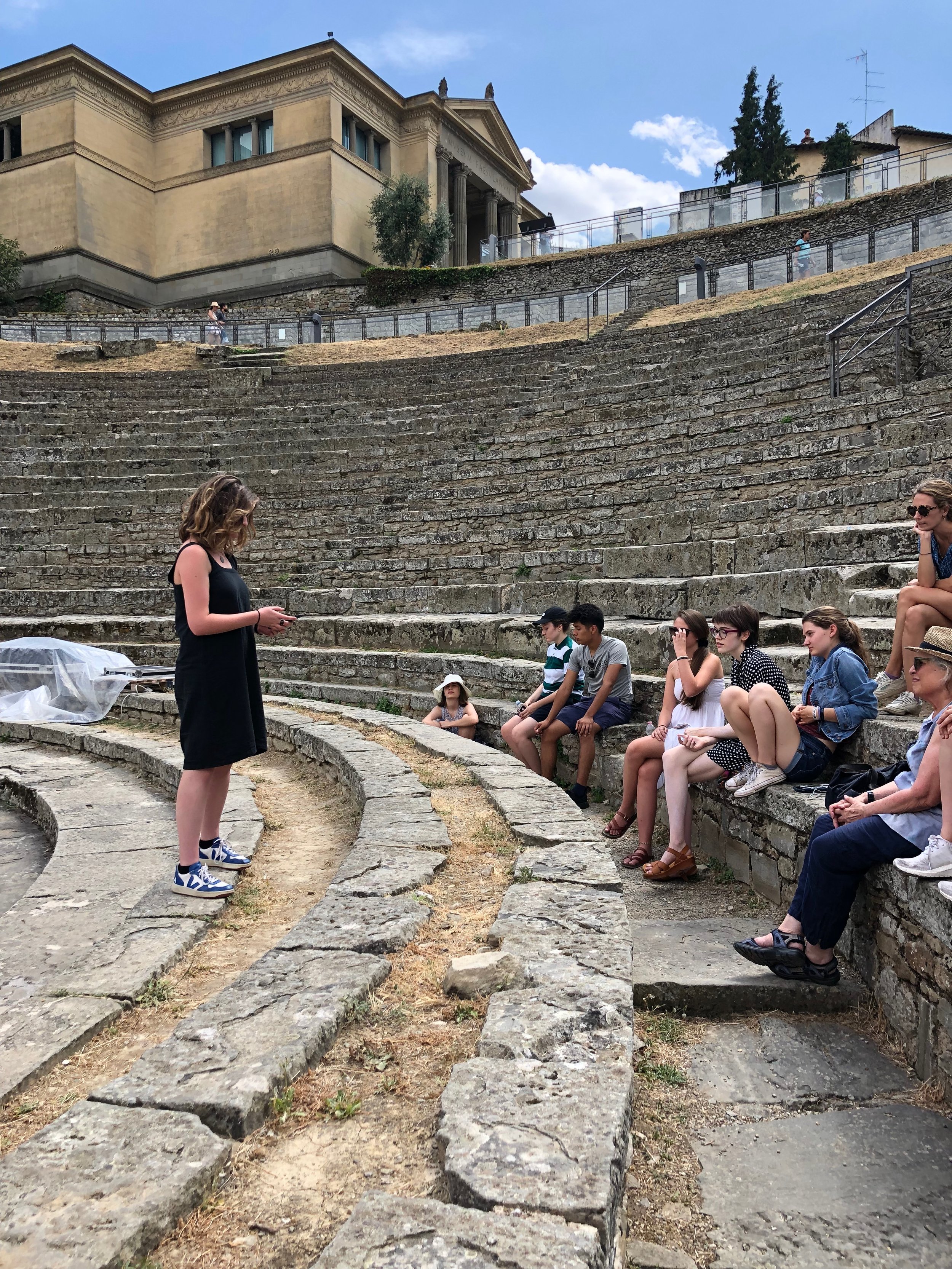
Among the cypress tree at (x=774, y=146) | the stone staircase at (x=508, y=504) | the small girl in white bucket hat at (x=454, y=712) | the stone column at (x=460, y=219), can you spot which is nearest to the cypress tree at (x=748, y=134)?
the cypress tree at (x=774, y=146)

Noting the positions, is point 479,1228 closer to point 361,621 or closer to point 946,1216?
point 946,1216

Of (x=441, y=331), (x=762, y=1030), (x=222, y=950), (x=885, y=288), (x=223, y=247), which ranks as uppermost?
(x=223, y=247)

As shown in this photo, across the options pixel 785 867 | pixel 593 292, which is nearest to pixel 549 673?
pixel 785 867

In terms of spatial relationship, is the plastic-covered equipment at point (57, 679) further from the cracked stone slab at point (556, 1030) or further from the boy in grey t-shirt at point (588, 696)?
the cracked stone slab at point (556, 1030)

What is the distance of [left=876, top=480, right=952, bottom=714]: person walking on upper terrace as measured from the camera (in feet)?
13.5

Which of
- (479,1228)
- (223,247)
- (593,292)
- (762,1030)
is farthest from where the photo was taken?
(223,247)

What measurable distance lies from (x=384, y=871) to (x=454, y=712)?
344 cm

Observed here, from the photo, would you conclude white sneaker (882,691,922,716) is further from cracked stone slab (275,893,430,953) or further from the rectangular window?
the rectangular window

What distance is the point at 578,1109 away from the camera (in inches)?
73.2

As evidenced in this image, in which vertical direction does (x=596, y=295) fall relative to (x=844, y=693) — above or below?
above

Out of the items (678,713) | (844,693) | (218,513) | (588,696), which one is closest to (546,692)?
(588,696)

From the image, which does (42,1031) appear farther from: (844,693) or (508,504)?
(508,504)

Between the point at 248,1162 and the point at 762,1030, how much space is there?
1.76m

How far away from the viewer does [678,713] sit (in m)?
4.87
